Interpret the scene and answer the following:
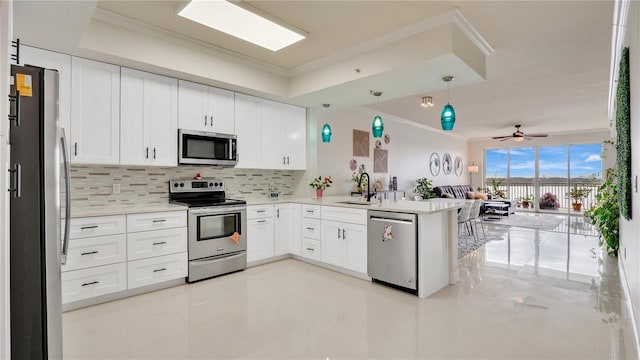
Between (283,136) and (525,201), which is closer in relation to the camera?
(283,136)

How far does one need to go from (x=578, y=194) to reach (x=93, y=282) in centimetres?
1240

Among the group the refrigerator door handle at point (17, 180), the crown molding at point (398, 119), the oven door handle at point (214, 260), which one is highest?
the crown molding at point (398, 119)

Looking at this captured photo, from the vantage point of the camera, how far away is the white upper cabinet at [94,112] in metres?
3.08

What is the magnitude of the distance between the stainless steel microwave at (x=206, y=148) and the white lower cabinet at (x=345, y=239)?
141 cm

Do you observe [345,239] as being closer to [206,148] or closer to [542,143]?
[206,148]

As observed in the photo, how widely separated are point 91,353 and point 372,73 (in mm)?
3464

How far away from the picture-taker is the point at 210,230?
150 inches

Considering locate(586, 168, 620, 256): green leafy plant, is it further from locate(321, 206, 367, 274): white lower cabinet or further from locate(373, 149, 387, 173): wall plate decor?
locate(373, 149, 387, 173): wall plate decor

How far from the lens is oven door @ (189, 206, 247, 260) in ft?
12.0

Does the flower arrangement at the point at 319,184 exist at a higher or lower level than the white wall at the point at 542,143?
lower

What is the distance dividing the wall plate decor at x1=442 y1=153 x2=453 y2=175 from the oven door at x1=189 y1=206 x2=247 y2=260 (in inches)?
316

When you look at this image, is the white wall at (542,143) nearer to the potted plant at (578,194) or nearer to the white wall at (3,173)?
the potted plant at (578,194)

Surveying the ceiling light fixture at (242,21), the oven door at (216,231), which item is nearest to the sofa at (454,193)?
the oven door at (216,231)

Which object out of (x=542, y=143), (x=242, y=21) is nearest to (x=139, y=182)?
(x=242, y=21)
